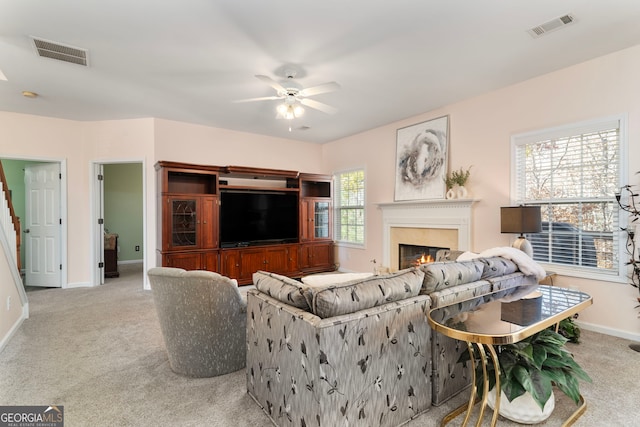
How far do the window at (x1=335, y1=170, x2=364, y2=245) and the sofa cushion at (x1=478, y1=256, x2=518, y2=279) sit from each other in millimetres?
3517

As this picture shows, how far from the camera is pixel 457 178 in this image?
4418 millimetres

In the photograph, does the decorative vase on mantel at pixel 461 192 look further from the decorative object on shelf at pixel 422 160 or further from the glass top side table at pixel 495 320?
the glass top side table at pixel 495 320

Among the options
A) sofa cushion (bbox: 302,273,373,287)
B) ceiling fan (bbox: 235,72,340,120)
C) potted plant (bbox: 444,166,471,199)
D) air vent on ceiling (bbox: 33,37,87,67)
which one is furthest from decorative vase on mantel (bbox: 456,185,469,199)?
air vent on ceiling (bbox: 33,37,87,67)

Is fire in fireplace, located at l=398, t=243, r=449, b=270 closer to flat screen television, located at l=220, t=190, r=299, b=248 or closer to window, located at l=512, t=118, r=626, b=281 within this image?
window, located at l=512, t=118, r=626, b=281

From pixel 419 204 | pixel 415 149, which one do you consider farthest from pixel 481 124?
pixel 419 204

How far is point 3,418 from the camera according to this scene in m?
1.96

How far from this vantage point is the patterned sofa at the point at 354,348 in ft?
5.22

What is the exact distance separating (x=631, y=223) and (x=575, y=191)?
0.57m

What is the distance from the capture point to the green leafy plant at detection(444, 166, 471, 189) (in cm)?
438

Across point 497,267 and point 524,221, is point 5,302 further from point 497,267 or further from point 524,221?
point 524,221

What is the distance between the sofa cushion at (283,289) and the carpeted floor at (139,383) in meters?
0.78

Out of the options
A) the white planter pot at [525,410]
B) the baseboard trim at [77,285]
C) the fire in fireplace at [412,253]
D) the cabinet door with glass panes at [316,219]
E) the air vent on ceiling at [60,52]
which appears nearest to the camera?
the white planter pot at [525,410]

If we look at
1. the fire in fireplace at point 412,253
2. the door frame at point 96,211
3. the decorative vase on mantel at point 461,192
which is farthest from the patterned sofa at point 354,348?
the door frame at point 96,211

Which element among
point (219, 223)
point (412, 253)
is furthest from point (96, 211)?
point (412, 253)
